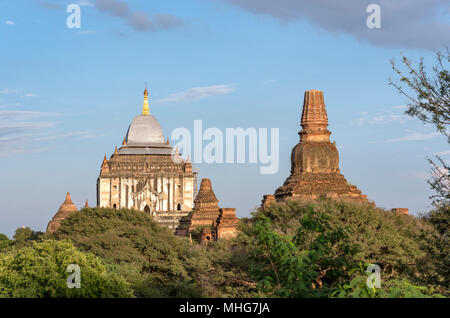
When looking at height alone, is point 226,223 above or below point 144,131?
below

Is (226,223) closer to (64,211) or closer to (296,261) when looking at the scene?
(64,211)

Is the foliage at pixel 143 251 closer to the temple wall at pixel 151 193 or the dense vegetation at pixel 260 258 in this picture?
the dense vegetation at pixel 260 258

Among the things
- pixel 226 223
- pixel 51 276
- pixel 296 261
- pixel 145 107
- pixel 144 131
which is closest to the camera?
pixel 296 261

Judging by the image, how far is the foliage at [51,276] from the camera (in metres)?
24.1

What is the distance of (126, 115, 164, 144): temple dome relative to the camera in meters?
121

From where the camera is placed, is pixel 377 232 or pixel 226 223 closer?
pixel 377 232

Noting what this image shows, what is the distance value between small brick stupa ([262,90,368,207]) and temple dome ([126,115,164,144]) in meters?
68.6

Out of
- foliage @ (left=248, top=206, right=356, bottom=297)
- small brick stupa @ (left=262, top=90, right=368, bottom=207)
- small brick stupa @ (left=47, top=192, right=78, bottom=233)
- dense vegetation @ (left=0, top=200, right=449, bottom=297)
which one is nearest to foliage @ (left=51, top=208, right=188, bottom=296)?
dense vegetation @ (left=0, top=200, right=449, bottom=297)

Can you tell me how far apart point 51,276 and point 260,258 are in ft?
26.2

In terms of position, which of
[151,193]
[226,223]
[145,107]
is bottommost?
[226,223]

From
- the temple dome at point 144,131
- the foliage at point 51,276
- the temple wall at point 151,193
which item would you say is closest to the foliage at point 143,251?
the foliage at point 51,276

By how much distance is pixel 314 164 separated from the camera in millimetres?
52625

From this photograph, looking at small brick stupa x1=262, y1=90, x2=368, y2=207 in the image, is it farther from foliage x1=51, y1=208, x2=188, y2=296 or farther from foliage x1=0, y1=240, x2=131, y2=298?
foliage x1=0, y1=240, x2=131, y2=298

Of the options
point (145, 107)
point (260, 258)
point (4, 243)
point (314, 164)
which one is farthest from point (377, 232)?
point (145, 107)
